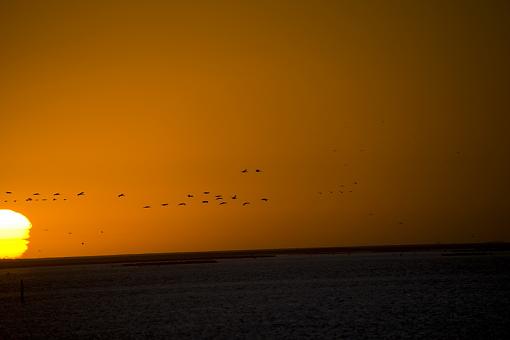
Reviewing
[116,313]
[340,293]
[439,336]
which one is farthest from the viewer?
[340,293]

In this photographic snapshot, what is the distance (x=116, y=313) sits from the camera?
199 feet

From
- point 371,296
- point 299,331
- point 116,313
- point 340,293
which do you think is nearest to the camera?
point 299,331

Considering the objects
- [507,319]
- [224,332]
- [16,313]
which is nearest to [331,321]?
[224,332]

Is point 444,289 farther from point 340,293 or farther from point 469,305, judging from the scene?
point 469,305

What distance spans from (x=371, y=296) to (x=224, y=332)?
27591 mm

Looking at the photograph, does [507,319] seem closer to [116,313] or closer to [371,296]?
[371,296]

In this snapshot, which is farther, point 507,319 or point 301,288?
point 301,288

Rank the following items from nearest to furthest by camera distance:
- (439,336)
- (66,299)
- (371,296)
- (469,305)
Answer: (439,336) < (469,305) < (371,296) < (66,299)

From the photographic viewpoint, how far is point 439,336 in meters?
40.8

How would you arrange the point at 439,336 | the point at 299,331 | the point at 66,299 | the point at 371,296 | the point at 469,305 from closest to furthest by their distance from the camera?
the point at 439,336, the point at 299,331, the point at 469,305, the point at 371,296, the point at 66,299

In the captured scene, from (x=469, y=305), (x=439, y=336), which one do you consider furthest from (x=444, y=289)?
(x=439, y=336)

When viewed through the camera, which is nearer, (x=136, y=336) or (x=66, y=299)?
(x=136, y=336)

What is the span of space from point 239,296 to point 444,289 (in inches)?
955

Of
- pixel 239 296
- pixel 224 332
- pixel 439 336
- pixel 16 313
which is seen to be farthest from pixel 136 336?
pixel 239 296
